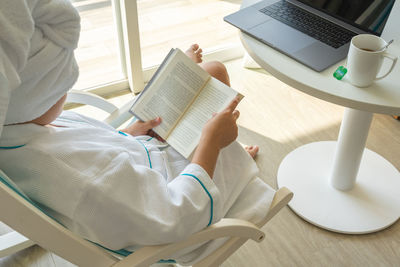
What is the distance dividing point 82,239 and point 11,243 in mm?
766

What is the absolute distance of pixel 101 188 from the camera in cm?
82

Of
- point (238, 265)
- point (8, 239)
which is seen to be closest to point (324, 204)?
point (238, 265)

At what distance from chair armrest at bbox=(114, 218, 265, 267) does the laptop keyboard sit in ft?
1.93

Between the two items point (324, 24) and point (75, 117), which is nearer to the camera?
point (75, 117)

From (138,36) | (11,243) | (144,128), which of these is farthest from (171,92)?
(138,36)

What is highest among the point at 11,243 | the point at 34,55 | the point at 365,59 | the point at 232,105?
the point at 34,55

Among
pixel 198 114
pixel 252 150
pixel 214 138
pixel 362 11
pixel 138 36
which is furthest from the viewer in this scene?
pixel 138 36

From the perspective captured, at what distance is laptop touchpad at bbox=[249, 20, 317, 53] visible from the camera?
125 centimetres

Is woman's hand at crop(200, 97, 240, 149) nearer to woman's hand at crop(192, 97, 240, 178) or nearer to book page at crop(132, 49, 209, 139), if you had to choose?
woman's hand at crop(192, 97, 240, 178)

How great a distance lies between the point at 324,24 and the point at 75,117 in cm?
76

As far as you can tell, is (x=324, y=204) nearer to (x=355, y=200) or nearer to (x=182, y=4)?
(x=355, y=200)

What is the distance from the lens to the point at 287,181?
5.59 ft

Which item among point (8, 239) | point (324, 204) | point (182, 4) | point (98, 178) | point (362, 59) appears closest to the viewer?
point (98, 178)

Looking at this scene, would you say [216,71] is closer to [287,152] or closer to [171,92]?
[171,92]
